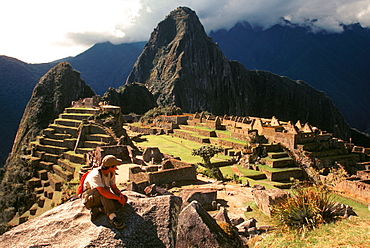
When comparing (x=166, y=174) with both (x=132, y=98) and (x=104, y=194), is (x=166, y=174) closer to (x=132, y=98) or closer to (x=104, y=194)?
(x=104, y=194)

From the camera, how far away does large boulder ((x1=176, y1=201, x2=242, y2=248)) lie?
5.33 metres

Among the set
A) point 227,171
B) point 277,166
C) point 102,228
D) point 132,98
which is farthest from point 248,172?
point 132,98

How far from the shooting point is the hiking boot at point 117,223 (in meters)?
3.32

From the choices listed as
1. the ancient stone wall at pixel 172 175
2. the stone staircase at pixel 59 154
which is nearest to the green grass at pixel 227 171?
the ancient stone wall at pixel 172 175

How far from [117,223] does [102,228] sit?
19 centimetres

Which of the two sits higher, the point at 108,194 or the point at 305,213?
the point at 108,194

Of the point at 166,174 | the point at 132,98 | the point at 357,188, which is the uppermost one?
the point at 132,98

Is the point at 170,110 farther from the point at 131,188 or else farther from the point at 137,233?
the point at 137,233

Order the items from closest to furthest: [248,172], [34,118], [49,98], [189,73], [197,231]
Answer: [197,231], [248,172], [34,118], [49,98], [189,73]

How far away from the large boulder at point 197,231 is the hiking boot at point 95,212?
2.35m

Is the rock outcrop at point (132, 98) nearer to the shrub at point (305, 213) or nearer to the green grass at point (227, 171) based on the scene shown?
the green grass at point (227, 171)

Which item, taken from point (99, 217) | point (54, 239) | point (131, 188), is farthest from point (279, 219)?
point (54, 239)

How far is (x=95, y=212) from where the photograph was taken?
353 cm

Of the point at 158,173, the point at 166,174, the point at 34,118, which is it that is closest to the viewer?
the point at 158,173
